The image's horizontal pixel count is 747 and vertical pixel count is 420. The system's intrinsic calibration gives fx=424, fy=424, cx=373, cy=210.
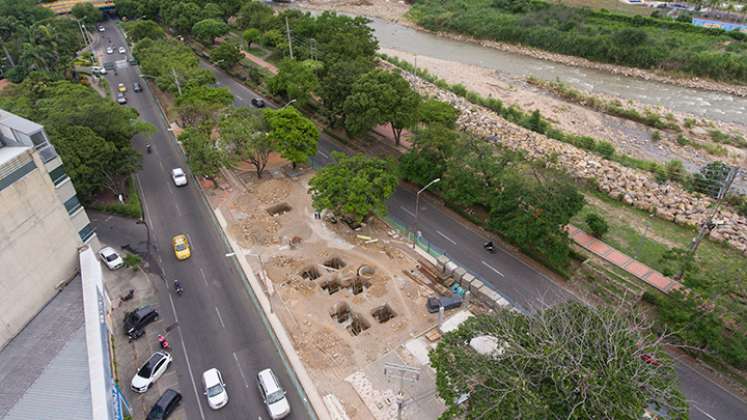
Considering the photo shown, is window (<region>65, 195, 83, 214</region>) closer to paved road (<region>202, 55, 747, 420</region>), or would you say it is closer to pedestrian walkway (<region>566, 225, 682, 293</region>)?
paved road (<region>202, 55, 747, 420</region>)

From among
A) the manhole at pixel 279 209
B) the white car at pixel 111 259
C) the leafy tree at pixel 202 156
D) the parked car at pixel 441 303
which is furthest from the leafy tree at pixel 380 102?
the white car at pixel 111 259

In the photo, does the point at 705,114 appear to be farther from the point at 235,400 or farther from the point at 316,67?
the point at 235,400

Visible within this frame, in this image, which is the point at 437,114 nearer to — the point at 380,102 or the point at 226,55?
the point at 380,102

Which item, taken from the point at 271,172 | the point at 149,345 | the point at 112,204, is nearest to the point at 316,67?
the point at 271,172

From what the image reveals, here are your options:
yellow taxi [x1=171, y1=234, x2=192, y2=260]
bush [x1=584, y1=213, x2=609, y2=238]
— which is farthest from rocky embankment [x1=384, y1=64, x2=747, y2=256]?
yellow taxi [x1=171, y1=234, x2=192, y2=260]

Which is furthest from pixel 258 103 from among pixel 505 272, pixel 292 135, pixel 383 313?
pixel 505 272
